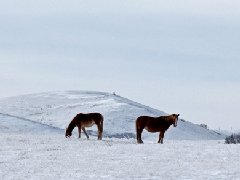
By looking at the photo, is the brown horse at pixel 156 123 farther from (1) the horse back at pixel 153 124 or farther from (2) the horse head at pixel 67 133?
(2) the horse head at pixel 67 133

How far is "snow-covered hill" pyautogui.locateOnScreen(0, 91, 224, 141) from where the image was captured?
5759 centimetres

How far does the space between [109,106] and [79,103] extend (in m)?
5.51

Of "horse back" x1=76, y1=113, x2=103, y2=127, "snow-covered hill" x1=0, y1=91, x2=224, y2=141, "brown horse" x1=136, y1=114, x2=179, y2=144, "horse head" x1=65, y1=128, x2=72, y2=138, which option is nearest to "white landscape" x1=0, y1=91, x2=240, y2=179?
"brown horse" x1=136, y1=114, x2=179, y2=144

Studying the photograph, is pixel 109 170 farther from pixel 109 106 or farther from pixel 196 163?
pixel 109 106

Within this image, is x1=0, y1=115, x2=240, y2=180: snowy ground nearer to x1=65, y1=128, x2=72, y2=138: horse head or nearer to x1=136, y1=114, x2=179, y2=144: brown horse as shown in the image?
x1=136, y1=114, x2=179, y2=144: brown horse

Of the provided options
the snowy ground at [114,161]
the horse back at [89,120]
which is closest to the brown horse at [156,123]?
the snowy ground at [114,161]

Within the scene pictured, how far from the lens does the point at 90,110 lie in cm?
6450

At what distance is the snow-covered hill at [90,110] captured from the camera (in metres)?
57.6

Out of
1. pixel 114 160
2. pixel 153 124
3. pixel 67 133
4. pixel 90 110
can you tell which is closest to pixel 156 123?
pixel 153 124

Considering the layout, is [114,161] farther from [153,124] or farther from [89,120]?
[89,120]

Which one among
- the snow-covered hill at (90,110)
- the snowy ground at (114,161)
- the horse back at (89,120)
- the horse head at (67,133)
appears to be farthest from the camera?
the snow-covered hill at (90,110)

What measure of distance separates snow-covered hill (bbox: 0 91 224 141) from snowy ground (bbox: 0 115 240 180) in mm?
27294

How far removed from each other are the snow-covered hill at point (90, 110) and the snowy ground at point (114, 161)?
27.3 meters

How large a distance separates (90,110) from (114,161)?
1747 inches
